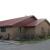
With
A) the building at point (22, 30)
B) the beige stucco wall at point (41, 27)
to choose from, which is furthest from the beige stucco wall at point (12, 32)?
the beige stucco wall at point (41, 27)

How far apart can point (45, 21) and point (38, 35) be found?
3.93 m

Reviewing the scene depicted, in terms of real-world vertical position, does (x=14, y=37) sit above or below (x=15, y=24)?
below

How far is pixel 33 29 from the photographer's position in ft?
108

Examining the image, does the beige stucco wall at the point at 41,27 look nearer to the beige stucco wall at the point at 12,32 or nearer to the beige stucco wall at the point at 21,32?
the beige stucco wall at the point at 21,32

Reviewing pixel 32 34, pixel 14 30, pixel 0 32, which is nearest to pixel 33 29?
pixel 32 34

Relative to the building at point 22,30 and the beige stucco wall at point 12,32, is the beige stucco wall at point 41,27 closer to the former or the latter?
the building at point 22,30

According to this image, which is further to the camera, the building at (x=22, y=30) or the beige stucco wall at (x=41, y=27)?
the beige stucco wall at (x=41, y=27)

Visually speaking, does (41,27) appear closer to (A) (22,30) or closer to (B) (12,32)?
(A) (22,30)

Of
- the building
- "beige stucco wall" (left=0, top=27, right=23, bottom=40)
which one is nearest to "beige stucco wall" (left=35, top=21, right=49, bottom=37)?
the building

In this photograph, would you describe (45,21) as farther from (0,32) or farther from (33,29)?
(0,32)

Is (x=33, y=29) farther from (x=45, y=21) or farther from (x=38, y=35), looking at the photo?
(x=45, y=21)

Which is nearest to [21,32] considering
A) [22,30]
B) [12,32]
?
[22,30]

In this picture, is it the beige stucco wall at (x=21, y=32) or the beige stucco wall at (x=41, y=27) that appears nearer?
the beige stucco wall at (x=21, y=32)

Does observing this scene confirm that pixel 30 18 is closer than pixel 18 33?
No
